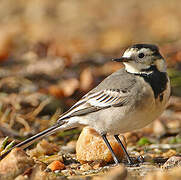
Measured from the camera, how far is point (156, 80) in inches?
220

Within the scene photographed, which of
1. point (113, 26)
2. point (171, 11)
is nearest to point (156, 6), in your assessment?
point (171, 11)

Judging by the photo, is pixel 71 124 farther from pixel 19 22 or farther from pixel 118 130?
pixel 19 22

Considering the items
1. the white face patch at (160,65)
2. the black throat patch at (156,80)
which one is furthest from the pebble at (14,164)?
the white face patch at (160,65)

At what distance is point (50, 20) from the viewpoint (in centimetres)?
1472

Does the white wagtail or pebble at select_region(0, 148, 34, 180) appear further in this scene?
the white wagtail

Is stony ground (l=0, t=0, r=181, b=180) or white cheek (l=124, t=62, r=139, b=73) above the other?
white cheek (l=124, t=62, r=139, b=73)

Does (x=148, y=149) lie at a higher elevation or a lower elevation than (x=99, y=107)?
lower

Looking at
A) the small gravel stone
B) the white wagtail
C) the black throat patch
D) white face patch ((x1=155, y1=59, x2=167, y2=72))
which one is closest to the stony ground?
the small gravel stone

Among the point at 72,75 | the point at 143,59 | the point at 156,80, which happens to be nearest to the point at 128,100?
the point at 156,80

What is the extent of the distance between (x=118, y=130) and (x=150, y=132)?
2027 millimetres

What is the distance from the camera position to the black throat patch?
5.46 m

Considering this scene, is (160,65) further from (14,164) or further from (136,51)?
(14,164)

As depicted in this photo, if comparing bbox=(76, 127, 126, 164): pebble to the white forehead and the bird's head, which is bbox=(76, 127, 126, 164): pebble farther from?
the white forehead

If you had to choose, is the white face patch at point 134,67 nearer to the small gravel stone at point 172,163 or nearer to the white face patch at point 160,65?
the white face patch at point 160,65
